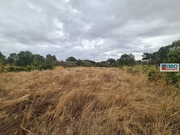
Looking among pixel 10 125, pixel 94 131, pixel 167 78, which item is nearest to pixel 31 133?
pixel 10 125

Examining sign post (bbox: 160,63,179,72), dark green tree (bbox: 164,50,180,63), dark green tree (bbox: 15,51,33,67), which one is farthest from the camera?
dark green tree (bbox: 15,51,33,67)

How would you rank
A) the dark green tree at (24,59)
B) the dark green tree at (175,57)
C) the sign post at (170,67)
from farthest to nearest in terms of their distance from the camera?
the dark green tree at (24,59) → the dark green tree at (175,57) → the sign post at (170,67)

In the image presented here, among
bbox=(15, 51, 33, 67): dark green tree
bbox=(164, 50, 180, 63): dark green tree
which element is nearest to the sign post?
bbox=(164, 50, 180, 63): dark green tree

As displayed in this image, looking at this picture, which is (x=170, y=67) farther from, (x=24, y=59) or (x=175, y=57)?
(x=24, y=59)

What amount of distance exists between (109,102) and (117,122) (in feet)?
Answer: 1.49

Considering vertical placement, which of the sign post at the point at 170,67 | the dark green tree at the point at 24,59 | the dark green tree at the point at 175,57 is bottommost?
the sign post at the point at 170,67

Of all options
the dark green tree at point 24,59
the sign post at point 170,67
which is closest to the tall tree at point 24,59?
the dark green tree at point 24,59

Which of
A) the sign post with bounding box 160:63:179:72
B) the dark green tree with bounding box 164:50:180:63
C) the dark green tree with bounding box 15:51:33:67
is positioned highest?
the dark green tree with bounding box 15:51:33:67

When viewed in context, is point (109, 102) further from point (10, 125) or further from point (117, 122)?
point (10, 125)

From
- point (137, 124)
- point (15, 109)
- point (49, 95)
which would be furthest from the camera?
point (49, 95)

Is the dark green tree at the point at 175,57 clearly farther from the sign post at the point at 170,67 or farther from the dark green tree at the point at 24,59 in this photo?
the dark green tree at the point at 24,59

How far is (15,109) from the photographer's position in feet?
4.88

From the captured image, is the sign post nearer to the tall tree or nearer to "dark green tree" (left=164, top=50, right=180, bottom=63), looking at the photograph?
"dark green tree" (left=164, top=50, right=180, bottom=63)

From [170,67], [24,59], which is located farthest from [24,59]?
[170,67]
